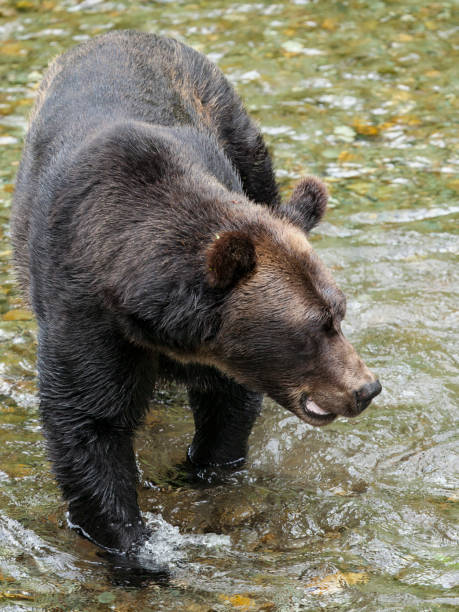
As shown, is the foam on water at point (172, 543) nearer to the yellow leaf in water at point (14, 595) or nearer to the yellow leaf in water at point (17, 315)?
the yellow leaf in water at point (14, 595)

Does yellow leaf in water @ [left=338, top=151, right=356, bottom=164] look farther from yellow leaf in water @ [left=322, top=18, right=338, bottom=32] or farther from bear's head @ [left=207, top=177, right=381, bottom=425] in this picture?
bear's head @ [left=207, top=177, right=381, bottom=425]

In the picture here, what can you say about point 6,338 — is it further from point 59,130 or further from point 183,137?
point 183,137

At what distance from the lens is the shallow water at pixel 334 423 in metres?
5.70

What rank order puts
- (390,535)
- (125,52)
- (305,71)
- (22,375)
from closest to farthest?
1. (390,535)
2. (125,52)
3. (22,375)
4. (305,71)

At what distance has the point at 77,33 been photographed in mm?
13922

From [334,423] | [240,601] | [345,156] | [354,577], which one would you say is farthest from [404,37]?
[240,601]

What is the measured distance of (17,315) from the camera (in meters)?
8.73

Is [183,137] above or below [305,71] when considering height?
above

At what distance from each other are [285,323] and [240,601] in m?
1.63

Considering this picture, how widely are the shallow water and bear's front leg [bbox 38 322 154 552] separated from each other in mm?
319

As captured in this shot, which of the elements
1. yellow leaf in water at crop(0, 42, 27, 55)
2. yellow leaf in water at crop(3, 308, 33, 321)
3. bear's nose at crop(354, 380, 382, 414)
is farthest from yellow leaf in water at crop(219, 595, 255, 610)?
yellow leaf in water at crop(0, 42, 27, 55)

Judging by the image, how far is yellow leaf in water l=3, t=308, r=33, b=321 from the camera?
8680mm

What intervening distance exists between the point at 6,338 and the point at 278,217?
11.9 ft

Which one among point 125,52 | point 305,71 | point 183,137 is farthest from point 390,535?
point 305,71
